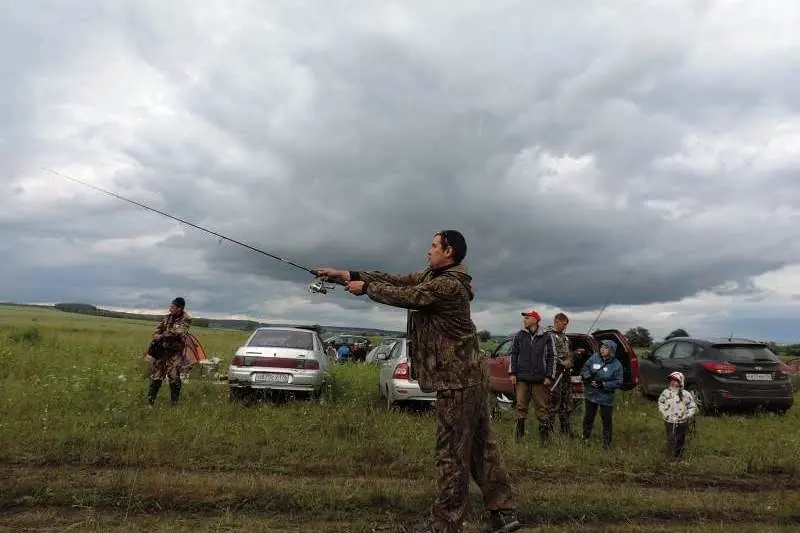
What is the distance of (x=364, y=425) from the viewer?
7.78 m

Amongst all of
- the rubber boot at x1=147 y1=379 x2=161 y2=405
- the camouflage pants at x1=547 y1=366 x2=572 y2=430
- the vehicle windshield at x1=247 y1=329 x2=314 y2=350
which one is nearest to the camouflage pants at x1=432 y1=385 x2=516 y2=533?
the camouflage pants at x1=547 y1=366 x2=572 y2=430

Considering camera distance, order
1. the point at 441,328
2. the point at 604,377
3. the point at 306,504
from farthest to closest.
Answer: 1. the point at 604,377
2. the point at 306,504
3. the point at 441,328

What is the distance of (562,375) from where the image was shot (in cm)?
848

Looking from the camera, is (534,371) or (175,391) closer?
(534,371)

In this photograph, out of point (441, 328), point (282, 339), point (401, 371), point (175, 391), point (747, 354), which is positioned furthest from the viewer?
point (747, 354)

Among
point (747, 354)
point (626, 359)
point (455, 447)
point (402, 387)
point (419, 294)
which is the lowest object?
point (402, 387)

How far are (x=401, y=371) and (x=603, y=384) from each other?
315 cm

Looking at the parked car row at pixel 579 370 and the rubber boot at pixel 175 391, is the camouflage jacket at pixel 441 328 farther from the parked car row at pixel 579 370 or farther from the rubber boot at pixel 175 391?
the rubber boot at pixel 175 391

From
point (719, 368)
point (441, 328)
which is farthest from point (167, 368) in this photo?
point (719, 368)

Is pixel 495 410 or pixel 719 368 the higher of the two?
pixel 719 368

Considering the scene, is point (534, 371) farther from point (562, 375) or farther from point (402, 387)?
point (402, 387)

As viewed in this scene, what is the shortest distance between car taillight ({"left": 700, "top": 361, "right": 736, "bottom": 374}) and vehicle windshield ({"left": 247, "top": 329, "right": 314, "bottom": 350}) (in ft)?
22.9

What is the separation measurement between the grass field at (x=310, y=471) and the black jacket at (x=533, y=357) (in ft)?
2.93

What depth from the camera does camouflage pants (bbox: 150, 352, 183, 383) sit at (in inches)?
348
